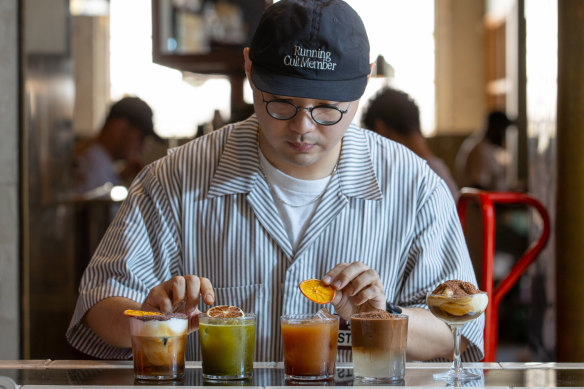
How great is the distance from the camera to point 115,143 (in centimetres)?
525

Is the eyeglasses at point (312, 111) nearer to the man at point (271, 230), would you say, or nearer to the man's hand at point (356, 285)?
the man at point (271, 230)

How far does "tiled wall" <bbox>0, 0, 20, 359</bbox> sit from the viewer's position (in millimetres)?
3100

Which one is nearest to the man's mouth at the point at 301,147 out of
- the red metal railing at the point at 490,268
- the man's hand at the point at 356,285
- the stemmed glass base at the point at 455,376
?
the man's hand at the point at 356,285

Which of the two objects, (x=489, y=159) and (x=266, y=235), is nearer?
(x=266, y=235)

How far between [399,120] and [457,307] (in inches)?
107

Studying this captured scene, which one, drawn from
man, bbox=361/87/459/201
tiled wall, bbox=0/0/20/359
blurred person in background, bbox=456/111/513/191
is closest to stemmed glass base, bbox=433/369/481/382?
tiled wall, bbox=0/0/20/359

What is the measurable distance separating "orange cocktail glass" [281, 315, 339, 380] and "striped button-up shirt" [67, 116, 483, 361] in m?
0.48

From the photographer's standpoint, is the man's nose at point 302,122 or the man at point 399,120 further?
the man at point 399,120

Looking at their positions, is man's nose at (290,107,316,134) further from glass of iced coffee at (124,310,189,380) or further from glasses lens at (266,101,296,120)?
glass of iced coffee at (124,310,189,380)

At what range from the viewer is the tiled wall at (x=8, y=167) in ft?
10.2

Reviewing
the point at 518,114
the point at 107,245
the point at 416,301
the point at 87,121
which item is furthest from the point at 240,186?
the point at 87,121

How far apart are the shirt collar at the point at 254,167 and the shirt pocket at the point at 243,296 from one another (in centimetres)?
22

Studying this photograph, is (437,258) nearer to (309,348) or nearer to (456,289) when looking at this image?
(456,289)

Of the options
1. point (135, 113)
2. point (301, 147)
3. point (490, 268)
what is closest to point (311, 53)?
point (301, 147)
